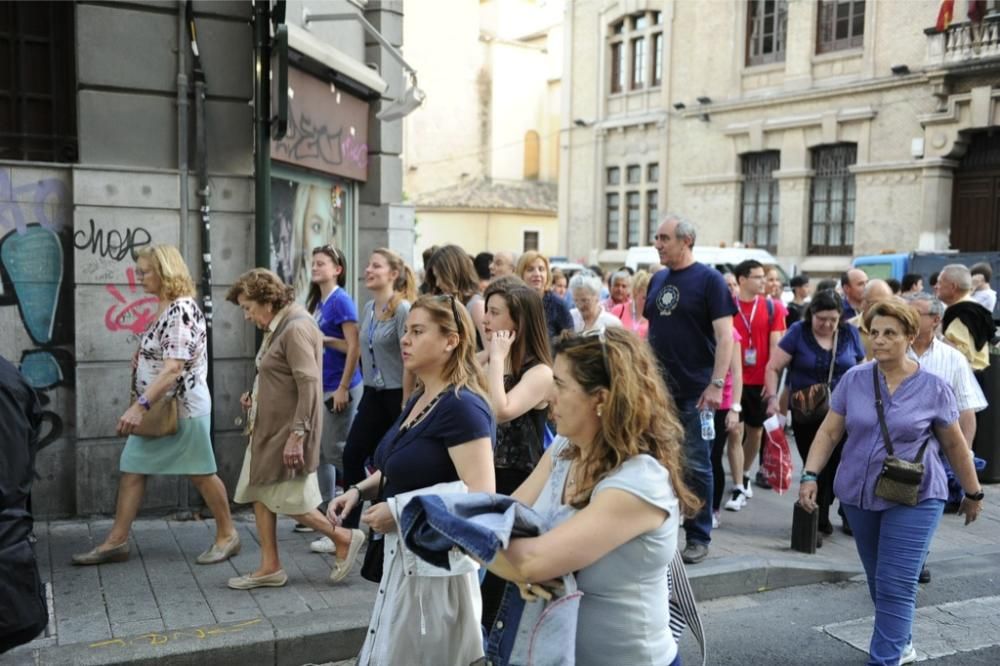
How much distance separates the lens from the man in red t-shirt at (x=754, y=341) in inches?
323

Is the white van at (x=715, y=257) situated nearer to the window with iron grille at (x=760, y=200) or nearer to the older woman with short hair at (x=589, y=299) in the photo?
the window with iron grille at (x=760, y=200)

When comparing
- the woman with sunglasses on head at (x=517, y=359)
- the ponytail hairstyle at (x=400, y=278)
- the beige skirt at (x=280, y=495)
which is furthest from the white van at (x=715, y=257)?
the woman with sunglasses on head at (x=517, y=359)

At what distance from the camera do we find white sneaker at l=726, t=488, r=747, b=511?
24.6 feet

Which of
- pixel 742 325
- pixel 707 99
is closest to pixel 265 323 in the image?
pixel 742 325

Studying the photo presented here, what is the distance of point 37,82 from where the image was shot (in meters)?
6.62

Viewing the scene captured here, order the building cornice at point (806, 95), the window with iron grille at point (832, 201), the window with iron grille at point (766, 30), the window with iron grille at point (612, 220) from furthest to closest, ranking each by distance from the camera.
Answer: the window with iron grille at point (612, 220) → the window with iron grille at point (766, 30) → the window with iron grille at point (832, 201) → the building cornice at point (806, 95)

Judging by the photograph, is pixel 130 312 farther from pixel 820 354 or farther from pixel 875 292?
pixel 875 292

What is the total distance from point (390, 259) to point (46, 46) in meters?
3.02

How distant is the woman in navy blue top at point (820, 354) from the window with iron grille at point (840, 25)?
19971mm

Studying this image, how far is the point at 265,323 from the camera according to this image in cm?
527

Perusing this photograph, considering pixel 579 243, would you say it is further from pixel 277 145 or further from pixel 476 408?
pixel 476 408

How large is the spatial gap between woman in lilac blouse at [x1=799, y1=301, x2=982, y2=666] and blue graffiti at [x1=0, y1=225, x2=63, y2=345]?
5136mm

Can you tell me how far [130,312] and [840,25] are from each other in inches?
907

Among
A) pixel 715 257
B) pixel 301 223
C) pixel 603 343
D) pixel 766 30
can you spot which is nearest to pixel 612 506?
pixel 603 343
